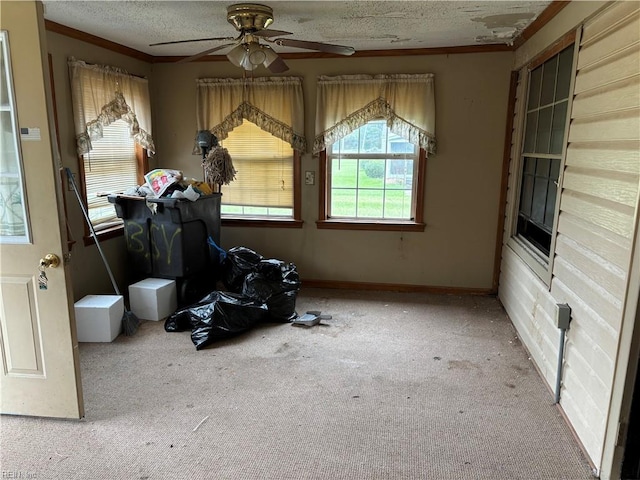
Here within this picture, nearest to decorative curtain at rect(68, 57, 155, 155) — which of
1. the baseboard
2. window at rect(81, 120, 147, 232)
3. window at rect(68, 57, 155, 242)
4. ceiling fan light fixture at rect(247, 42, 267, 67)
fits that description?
window at rect(68, 57, 155, 242)

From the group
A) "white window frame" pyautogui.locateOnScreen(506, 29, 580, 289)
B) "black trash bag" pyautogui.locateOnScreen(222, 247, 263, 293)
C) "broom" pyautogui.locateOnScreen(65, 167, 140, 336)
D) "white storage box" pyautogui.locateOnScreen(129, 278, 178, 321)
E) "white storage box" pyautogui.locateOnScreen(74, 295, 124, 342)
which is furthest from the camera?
"black trash bag" pyautogui.locateOnScreen(222, 247, 263, 293)

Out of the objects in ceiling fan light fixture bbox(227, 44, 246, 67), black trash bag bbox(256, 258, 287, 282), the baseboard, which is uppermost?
ceiling fan light fixture bbox(227, 44, 246, 67)

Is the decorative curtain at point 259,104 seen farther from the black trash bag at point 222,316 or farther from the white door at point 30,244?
the white door at point 30,244

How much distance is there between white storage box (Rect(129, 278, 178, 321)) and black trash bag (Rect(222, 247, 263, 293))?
509 millimetres

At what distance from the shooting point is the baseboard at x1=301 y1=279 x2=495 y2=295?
4.26 meters

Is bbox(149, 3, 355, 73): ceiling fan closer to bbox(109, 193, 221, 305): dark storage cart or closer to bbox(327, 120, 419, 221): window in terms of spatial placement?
bbox(109, 193, 221, 305): dark storage cart

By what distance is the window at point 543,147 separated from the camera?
2.70m

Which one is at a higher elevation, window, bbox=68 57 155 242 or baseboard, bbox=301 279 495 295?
window, bbox=68 57 155 242

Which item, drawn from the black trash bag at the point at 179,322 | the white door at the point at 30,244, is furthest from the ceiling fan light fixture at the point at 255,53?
the black trash bag at the point at 179,322

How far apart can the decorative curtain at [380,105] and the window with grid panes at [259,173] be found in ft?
1.76

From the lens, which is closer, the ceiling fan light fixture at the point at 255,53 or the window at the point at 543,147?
the ceiling fan light fixture at the point at 255,53

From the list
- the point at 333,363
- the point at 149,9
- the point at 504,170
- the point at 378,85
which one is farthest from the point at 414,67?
the point at 333,363

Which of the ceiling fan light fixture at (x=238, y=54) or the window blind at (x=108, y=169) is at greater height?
the ceiling fan light fixture at (x=238, y=54)

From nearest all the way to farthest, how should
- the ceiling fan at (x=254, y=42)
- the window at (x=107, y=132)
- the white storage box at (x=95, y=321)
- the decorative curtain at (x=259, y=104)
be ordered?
1. the ceiling fan at (x=254, y=42)
2. the white storage box at (x=95, y=321)
3. the window at (x=107, y=132)
4. the decorative curtain at (x=259, y=104)
